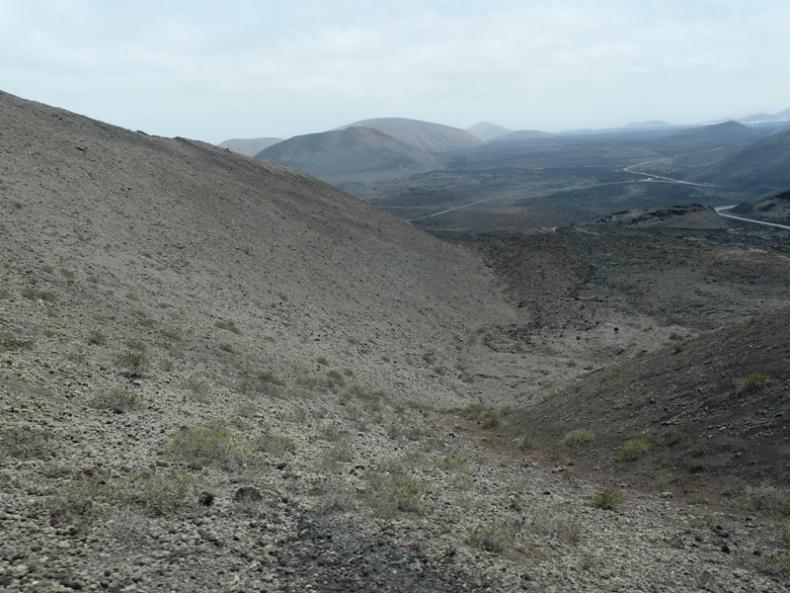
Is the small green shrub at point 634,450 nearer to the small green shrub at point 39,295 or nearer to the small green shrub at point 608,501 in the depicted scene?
the small green shrub at point 608,501

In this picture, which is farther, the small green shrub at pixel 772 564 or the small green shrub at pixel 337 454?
the small green shrub at pixel 337 454

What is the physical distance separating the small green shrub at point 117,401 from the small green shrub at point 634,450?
10474 millimetres

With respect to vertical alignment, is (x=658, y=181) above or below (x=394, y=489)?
above

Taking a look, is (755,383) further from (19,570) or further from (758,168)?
(758,168)

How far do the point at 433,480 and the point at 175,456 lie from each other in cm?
473

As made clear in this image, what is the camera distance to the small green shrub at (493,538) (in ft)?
28.7

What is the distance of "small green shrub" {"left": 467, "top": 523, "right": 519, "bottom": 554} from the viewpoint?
28.7 ft

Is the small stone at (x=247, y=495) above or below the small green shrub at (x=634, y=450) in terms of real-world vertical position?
above

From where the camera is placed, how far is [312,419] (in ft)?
49.4

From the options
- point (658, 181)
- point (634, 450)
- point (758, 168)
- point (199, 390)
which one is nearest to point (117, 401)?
point (199, 390)

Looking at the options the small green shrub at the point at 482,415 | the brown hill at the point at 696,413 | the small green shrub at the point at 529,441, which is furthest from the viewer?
the small green shrub at the point at 482,415

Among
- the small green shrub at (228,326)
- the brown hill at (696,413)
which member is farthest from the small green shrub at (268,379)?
the brown hill at (696,413)

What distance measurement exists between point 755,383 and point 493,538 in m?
9.00

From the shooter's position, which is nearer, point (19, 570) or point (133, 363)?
point (19, 570)
